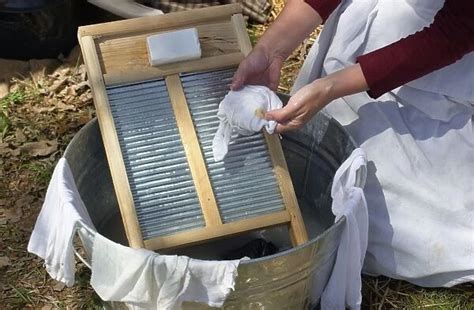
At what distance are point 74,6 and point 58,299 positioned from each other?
1.38 m

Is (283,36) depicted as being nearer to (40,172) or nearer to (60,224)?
(60,224)

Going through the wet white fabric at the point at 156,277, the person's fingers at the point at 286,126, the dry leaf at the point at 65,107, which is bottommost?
the wet white fabric at the point at 156,277

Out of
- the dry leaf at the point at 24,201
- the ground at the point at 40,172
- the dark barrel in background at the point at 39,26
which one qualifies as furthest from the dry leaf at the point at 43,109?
the dry leaf at the point at 24,201

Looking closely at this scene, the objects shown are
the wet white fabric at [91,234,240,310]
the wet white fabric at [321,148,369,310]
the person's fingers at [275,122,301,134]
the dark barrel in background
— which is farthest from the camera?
the dark barrel in background

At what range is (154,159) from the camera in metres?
2.32

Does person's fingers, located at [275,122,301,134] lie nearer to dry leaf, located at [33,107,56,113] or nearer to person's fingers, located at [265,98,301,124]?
person's fingers, located at [265,98,301,124]

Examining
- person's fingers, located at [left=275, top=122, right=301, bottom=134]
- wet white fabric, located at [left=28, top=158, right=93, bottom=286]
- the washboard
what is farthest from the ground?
person's fingers, located at [left=275, top=122, right=301, bottom=134]

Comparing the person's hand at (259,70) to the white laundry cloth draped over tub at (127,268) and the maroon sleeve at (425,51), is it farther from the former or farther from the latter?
the white laundry cloth draped over tub at (127,268)

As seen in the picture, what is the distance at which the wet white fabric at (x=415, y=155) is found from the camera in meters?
2.56

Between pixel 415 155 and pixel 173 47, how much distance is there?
863 mm

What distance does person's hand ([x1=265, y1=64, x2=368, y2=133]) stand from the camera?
7.48 feet

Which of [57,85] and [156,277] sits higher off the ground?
[57,85]

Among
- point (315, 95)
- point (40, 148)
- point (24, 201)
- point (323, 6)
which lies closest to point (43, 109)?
point (40, 148)

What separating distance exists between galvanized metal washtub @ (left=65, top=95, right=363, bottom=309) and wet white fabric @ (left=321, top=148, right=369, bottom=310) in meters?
0.03
